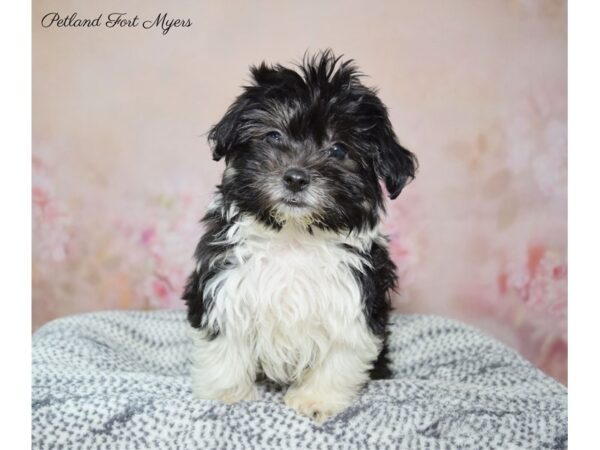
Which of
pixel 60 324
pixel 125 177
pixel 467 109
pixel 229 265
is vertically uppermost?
pixel 467 109

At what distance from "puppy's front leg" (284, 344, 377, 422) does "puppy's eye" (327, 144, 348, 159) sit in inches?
35.6

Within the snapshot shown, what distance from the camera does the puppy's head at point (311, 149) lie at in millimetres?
2486

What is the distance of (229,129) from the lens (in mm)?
2705

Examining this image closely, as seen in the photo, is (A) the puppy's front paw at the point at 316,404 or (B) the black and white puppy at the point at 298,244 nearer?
(B) the black and white puppy at the point at 298,244

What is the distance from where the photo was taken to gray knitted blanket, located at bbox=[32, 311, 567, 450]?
8.69ft

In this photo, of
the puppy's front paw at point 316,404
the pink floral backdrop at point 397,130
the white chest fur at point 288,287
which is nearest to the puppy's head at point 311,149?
the white chest fur at point 288,287

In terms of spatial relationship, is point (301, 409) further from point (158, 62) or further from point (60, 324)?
point (158, 62)

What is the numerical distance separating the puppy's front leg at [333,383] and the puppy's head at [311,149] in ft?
2.15

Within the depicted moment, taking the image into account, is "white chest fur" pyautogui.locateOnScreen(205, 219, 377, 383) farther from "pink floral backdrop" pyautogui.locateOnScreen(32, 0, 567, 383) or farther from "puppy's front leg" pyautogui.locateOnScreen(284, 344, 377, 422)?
"pink floral backdrop" pyautogui.locateOnScreen(32, 0, 567, 383)

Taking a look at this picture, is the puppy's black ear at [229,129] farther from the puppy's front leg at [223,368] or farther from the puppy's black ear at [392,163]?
the puppy's front leg at [223,368]

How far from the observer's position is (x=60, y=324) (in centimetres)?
367
